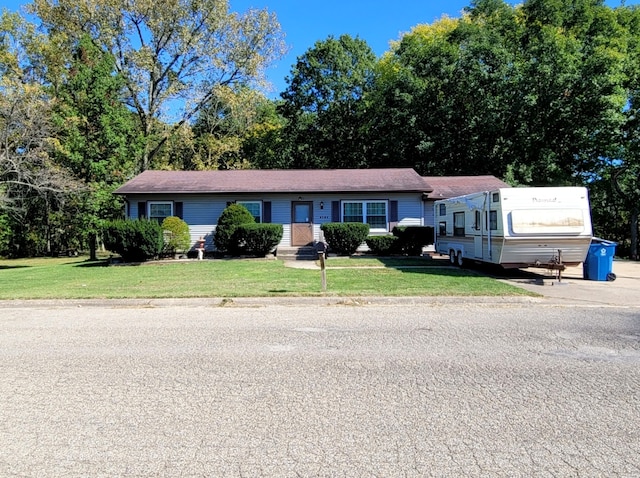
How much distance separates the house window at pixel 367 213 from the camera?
834 inches

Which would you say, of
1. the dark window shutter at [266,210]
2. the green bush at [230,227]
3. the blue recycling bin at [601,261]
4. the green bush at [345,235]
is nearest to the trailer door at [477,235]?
the blue recycling bin at [601,261]

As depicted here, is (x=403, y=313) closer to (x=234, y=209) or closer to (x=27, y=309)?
(x=27, y=309)

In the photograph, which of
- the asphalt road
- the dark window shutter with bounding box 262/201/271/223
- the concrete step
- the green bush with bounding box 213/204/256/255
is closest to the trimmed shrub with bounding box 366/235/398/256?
the concrete step

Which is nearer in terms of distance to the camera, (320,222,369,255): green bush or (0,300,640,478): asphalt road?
(0,300,640,478): asphalt road

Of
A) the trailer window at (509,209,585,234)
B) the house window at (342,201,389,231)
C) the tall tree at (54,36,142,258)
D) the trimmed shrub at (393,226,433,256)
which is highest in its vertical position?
the tall tree at (54,36,142,258)

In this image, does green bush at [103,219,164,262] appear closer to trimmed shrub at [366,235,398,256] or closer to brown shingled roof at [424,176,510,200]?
trimmed shrub at [366,235,398,256]

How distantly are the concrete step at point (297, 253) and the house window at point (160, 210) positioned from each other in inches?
213

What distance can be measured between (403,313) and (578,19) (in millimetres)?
32891

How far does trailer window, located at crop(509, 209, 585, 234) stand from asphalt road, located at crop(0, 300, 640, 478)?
200 inches

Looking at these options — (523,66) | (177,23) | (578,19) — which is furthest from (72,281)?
(578,19)

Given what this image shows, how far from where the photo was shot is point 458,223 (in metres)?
16.2

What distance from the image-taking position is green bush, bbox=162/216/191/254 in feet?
61.5

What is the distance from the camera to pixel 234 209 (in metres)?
19.7

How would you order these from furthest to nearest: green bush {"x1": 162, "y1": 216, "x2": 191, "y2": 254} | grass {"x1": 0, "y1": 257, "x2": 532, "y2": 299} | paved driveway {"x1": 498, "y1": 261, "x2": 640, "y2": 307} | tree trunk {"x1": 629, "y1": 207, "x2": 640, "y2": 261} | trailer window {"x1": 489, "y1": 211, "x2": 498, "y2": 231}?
tree trunk {"x1": 629, "y1": 207, "x2": 640, "y2": 261} < green bush {"x1": 162, "y1": 216, "x2": 191, "y2": 254} < trailer window {"x1": 489, "y1": 211, "x2": 498, "y2": 231} < grass {"x1": 0, "y1": 257, "x2": 532, "y2": 299} < paved driveway {"x1": 498, "y1": 261, "x2": 640, "y2": 307}
